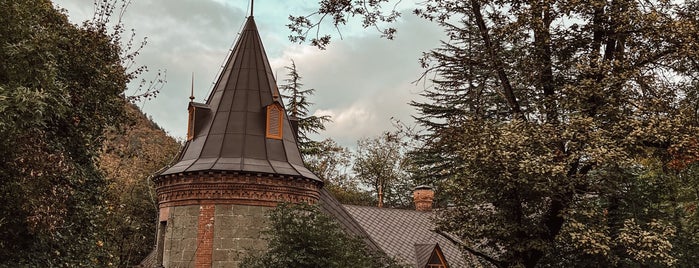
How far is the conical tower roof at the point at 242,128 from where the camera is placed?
1889 centimetres

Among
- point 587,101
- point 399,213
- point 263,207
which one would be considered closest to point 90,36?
point 263,207

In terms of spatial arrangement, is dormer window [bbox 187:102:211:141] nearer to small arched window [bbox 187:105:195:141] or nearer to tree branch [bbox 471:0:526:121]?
small arched window [bbox 187:105:195:141]

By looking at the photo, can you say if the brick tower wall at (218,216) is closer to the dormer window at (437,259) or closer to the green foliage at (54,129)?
the green foliage at (54,129)

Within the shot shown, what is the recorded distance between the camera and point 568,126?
13352mm

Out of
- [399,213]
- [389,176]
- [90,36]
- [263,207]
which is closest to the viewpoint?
[90,36]

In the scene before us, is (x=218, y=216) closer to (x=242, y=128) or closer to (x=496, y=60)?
(x=242, y=128)

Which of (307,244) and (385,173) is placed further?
(385,173)

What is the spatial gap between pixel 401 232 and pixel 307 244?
1445 centimetres

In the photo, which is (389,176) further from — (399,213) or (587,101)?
(587,101)

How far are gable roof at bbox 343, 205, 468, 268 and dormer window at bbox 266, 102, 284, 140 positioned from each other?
7.47 metres

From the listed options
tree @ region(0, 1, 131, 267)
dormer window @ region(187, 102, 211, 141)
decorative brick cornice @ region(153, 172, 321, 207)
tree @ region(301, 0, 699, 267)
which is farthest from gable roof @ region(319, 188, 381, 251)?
tree @ region(0, 1, 131, 267)

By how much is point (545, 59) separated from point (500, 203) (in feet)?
10.8

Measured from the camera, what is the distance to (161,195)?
64.5ft

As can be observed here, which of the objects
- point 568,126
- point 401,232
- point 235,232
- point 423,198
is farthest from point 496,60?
point 423,198
